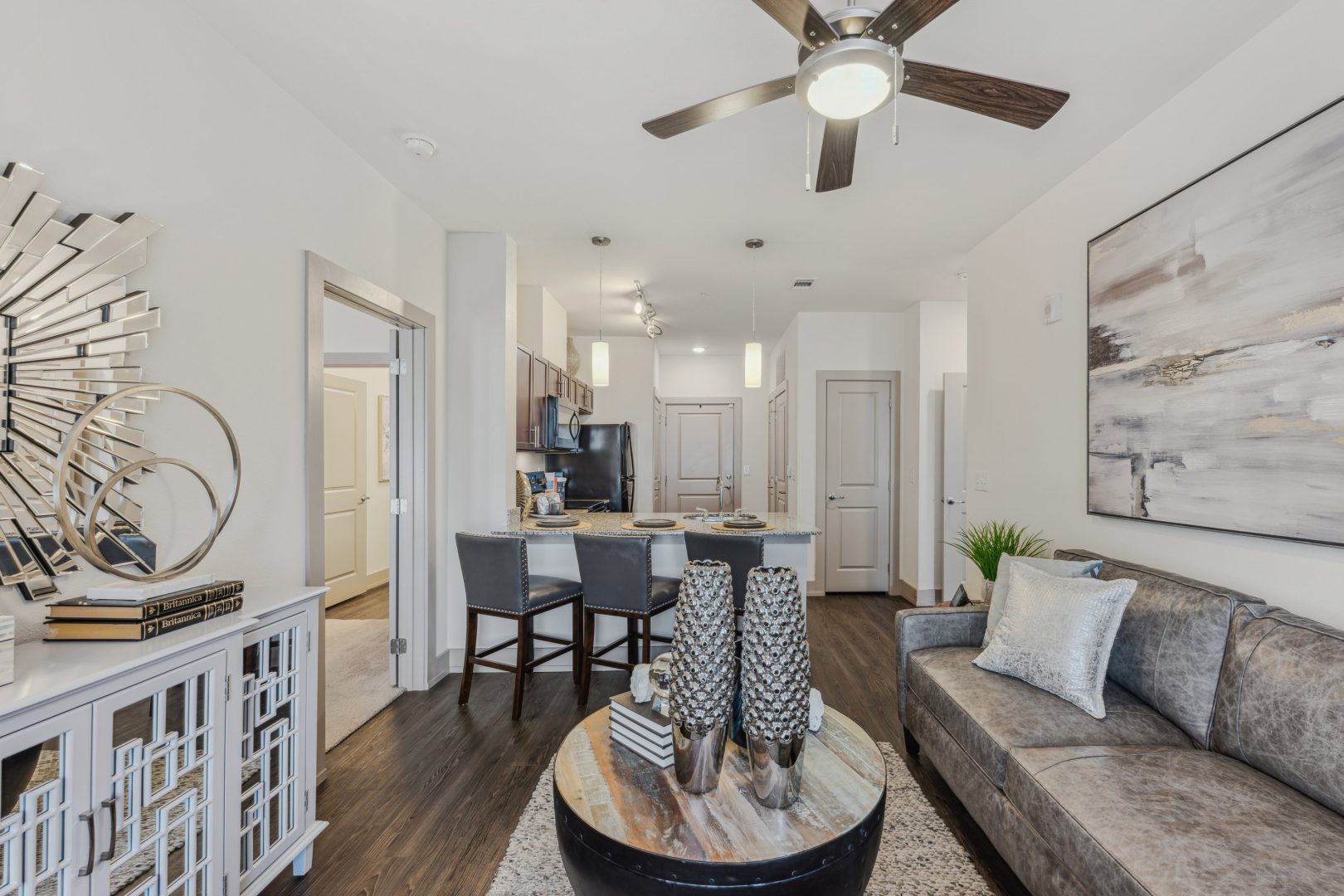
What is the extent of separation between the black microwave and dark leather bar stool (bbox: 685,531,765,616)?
187 cm

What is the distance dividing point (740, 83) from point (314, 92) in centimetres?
158

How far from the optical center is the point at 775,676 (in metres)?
1.31

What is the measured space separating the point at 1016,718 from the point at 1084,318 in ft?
6.20

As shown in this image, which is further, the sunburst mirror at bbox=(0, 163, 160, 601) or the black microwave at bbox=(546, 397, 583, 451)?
the black microwave at bbox=(546, 397, 583, 451)

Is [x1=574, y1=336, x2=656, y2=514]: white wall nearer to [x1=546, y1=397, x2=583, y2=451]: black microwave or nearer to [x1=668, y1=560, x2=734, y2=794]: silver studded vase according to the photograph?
[x1=546, y1=397, x2=583, y2=451]: black microwave

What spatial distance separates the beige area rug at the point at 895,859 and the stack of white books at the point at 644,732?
48 cm

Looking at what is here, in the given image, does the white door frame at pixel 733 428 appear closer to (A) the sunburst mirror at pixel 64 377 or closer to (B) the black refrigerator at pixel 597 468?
(B) the black refrigerator at pixel 597 468

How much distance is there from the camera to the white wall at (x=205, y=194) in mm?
1390

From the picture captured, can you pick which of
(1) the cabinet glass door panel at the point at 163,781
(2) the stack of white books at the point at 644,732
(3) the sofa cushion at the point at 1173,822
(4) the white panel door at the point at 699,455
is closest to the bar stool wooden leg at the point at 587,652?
(2) the stack of white books at the point at 644,732

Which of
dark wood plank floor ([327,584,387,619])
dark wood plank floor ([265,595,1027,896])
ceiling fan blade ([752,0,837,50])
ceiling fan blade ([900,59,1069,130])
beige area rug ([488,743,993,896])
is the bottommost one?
dark wood plank floor ([327,584,387,619])

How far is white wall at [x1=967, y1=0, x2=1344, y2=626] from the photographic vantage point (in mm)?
1777

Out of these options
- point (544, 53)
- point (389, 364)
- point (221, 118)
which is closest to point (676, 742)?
point (544, 53)

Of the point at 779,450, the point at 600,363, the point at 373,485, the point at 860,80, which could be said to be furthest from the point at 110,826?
the point at 779,450

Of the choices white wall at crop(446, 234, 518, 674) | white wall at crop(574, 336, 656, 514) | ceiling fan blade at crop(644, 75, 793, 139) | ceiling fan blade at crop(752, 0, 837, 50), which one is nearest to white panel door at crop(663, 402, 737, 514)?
white wall at crop(574, 336, 656, 514)
